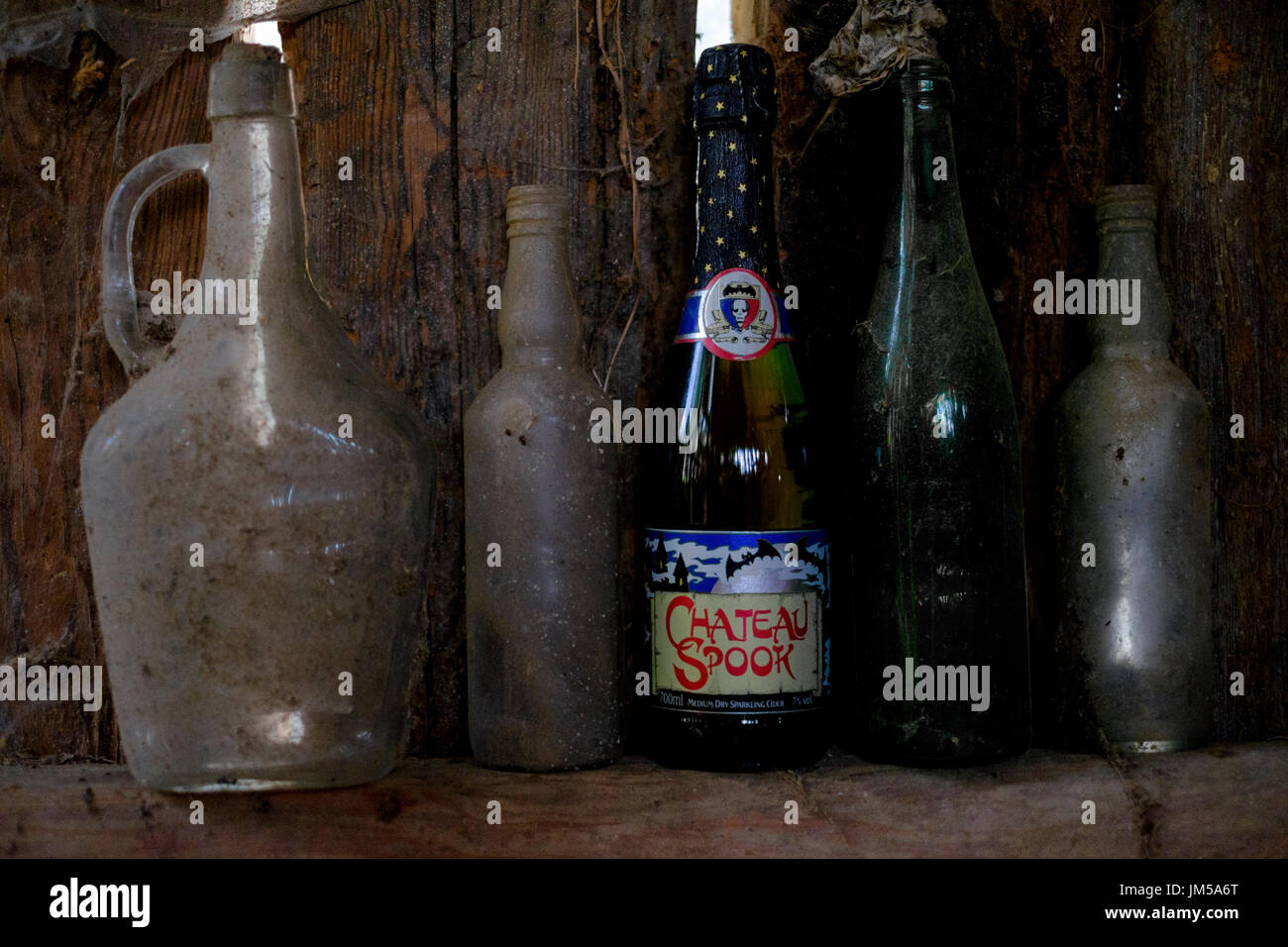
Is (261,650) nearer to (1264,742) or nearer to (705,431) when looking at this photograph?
(705,431)

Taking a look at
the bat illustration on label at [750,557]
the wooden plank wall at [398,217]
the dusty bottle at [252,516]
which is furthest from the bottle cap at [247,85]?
the bat illustration on label at [750,557]

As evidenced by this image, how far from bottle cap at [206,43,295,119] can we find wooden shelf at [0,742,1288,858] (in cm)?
43

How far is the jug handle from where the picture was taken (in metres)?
0.72

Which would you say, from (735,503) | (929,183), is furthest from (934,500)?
(929,183)

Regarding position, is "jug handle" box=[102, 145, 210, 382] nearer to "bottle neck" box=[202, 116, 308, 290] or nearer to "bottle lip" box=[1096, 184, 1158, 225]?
"bottle neck" box=[202, 116, 308, 290]

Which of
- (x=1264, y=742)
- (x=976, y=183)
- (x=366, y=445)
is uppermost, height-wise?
(x=976, y=183)

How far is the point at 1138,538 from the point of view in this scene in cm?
80

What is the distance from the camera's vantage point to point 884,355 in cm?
82

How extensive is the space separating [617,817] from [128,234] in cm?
50

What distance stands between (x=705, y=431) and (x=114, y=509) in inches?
15.7

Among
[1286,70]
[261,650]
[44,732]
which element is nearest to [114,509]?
[261,650]

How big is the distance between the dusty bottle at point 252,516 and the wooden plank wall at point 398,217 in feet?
0.35

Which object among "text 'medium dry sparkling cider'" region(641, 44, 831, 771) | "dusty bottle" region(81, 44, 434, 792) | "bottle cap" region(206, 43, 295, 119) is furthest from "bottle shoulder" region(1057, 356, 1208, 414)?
"bottle cap" region(206, 43, 295, 119)

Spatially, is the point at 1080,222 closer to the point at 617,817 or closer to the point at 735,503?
the point at 735,503
